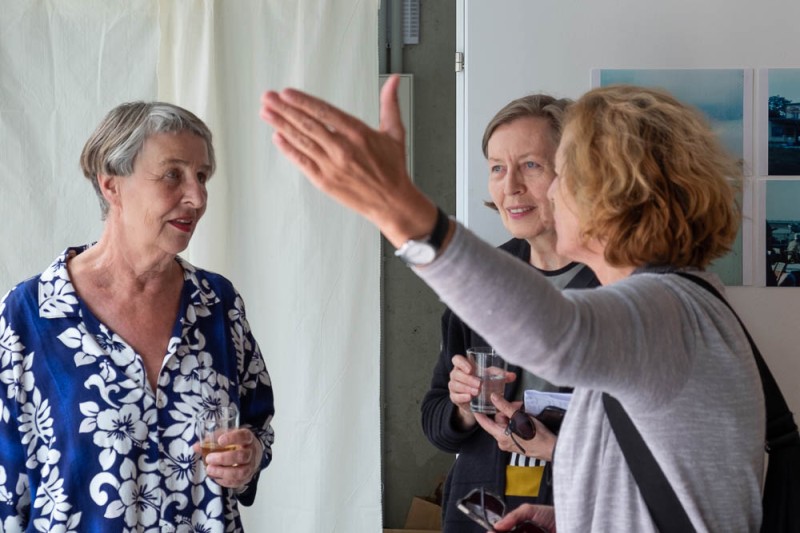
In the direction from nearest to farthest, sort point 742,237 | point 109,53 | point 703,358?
point 703,358 → point 742,237 → point 109,53

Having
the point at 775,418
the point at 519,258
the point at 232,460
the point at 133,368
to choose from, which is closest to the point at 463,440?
the point at 519,258

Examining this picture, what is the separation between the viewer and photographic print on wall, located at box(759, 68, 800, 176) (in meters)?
2.53

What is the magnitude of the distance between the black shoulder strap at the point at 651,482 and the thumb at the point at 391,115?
0.49 metres

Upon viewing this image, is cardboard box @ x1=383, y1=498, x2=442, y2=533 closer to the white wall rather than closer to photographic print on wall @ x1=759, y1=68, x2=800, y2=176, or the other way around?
the white wall

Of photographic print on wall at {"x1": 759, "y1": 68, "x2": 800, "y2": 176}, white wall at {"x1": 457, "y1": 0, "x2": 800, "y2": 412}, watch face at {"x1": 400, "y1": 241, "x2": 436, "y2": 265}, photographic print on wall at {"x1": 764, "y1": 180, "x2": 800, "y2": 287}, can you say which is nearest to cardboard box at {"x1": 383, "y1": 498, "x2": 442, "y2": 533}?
white wall at {"x1": 457, "y1": 0, "x2": 800, "y2": 412}

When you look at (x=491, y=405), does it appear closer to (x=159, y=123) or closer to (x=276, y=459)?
(x=159, y=123)

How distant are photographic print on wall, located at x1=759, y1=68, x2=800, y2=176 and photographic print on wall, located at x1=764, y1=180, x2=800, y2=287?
5cm

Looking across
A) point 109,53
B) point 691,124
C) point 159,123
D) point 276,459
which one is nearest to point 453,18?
point 109,53

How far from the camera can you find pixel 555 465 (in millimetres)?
1262

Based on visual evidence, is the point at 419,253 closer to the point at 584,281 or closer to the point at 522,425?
the point at 522,425

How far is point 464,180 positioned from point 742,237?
85 cm

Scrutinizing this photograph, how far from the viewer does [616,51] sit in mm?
2574

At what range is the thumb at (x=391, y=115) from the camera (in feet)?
3.17

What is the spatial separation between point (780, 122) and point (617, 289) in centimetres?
177
